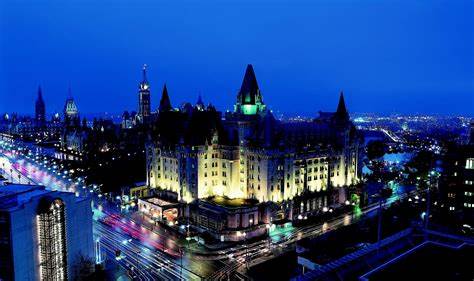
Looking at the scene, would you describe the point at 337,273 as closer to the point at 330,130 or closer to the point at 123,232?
the point at 123,232

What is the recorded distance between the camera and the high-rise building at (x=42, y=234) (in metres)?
36.5

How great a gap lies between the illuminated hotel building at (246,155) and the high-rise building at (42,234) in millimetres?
29186

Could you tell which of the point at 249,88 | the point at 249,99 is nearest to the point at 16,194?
the point at 249,99

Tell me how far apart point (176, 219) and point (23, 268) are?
33.3 m

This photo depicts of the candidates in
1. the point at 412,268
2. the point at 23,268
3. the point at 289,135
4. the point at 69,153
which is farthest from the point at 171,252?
the point at 69,153

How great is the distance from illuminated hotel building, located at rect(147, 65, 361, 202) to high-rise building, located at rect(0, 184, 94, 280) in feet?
95.8

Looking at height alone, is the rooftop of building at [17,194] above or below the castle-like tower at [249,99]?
below

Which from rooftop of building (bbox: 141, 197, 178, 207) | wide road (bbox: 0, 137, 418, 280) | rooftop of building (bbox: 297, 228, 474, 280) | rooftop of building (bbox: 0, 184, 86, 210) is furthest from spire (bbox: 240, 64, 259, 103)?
rooftop of building (bbox: 297, 228, 474, 280)

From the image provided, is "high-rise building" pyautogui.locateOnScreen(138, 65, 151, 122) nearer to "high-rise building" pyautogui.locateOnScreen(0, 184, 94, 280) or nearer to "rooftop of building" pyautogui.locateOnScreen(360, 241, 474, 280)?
"high-rise building" pyautogui.locateOnScreen(0, 184, 94, 280)

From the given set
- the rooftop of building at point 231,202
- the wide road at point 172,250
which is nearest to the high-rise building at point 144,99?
the wide road at point 172,250

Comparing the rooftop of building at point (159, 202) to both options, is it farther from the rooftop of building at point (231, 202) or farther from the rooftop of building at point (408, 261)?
the rooftop of building at point (408, 261)

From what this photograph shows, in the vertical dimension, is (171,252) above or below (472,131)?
below

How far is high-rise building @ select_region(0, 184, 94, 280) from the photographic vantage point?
120 ft

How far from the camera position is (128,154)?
11788 centimetres
